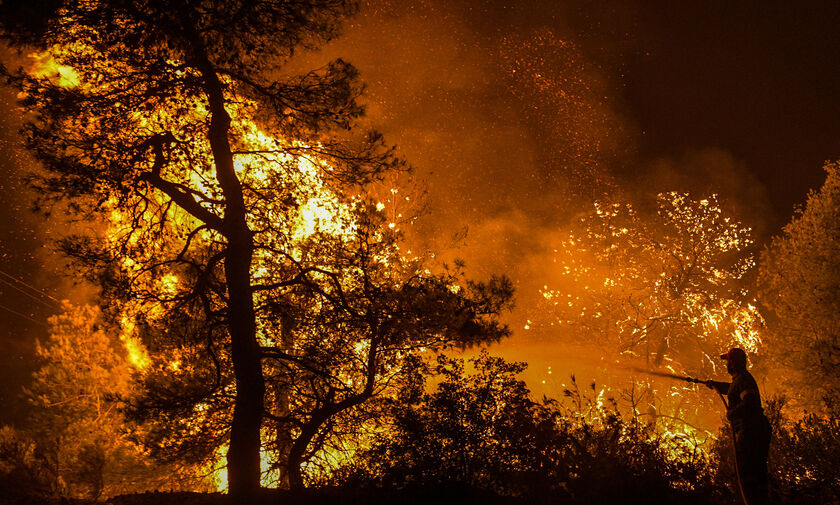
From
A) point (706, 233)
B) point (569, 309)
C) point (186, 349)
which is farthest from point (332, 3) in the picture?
point (569, 309)

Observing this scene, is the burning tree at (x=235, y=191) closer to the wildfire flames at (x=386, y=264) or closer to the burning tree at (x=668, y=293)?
the wildfire flames at (x=386, y=264)

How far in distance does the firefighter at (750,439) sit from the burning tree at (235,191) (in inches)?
164

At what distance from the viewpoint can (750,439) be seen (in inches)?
269

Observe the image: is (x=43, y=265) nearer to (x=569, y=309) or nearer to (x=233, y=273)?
(x=569, y=309)

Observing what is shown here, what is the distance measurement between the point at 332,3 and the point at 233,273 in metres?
4.98

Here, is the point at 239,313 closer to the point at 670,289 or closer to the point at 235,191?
the point at 235,191

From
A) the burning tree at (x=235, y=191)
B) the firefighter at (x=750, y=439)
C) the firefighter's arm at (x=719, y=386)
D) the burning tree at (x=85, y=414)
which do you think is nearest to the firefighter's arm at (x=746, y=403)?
the firefighter at (x=750, y=439)

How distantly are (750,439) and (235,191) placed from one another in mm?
9301

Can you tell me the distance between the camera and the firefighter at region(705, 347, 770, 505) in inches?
263

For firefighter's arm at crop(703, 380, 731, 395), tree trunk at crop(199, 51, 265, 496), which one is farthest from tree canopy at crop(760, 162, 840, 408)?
tree trunk at crop(199, 51, 265, 496)

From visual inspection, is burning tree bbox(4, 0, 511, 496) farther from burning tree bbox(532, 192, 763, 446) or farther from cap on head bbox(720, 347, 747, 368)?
burning tree bbox(532, 192, 763, 446)

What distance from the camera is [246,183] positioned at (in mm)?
8117

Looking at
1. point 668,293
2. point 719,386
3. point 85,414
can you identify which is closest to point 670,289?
point 668,293

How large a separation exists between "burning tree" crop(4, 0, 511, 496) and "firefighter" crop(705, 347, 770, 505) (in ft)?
13.6
